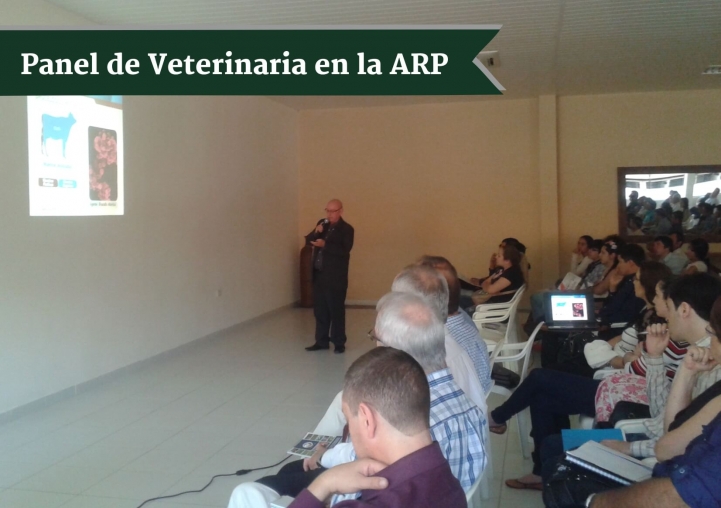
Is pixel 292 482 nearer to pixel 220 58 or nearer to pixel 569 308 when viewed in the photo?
pixel 569 308

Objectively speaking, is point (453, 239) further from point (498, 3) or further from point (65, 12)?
point (65, 12)

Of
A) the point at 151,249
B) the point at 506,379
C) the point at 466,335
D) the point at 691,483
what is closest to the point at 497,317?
the point at 506,379

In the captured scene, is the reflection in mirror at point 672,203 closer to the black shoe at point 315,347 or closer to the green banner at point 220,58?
the green banner at point 220,58

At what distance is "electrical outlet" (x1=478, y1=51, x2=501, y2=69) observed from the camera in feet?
20.3

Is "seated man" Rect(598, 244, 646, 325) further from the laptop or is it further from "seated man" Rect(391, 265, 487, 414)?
"seated man" Rect(391, 265, 487, 414)

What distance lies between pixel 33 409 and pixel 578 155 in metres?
7.29

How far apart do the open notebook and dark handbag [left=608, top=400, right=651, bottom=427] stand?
520 millimetres

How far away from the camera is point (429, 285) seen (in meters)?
2.49

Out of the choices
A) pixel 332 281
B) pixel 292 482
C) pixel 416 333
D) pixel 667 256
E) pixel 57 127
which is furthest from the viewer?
pixel 667 256

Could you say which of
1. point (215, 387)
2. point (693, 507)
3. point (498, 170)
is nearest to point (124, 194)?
point (215, 387)

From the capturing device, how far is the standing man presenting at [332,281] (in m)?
6.21

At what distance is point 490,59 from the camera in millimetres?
6414

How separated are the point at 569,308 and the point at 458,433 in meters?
2.89

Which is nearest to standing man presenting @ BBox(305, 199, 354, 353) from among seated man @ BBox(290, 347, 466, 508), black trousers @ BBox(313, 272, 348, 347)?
black trousers @ BBox(313, 272, 348, 347)
